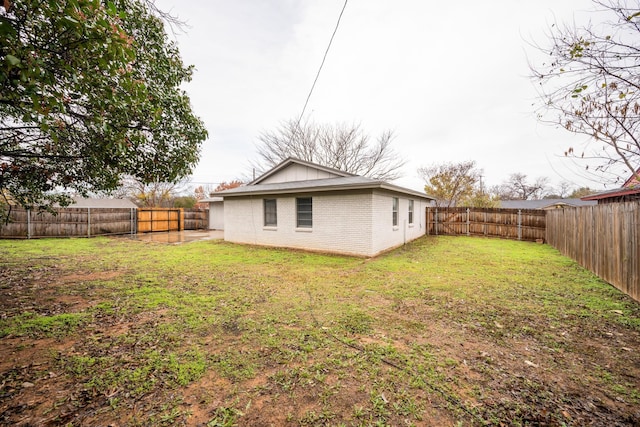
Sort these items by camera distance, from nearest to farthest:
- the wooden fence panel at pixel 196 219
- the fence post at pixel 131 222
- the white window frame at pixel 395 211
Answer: the white window frame at pixel 395 211, the fence post at pixel 131 222, the wooden fence panel at pixel 196 219

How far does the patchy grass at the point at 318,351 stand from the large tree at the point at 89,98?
2450mm

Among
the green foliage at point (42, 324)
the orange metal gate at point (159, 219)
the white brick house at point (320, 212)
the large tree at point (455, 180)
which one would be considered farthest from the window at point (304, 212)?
the large tree at point (455, 180)

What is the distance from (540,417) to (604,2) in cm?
499

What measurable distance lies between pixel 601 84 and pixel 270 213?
10.2m

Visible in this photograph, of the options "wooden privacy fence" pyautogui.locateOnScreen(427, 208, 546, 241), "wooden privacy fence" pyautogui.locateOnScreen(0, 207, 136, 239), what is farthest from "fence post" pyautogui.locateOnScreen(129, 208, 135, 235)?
"wooden privacy fence" pyautogui.locateOnScreen(427, 208, 546, 241)

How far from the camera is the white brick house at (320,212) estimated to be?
896cm

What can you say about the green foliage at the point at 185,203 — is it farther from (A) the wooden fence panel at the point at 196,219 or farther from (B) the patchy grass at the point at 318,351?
(B) the patchy grass at the point at 318,351

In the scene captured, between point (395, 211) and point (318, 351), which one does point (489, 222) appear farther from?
point (318, 351)

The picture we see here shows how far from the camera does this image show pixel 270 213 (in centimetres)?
1131

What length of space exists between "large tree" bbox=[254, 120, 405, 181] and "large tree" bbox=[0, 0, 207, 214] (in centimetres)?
1723

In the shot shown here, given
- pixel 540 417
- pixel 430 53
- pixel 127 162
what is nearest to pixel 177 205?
pixel 127 162

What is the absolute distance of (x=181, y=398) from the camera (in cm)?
216

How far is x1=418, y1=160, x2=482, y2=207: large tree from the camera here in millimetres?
24047

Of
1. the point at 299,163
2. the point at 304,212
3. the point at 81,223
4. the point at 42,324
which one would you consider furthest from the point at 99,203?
the point at 42,324
